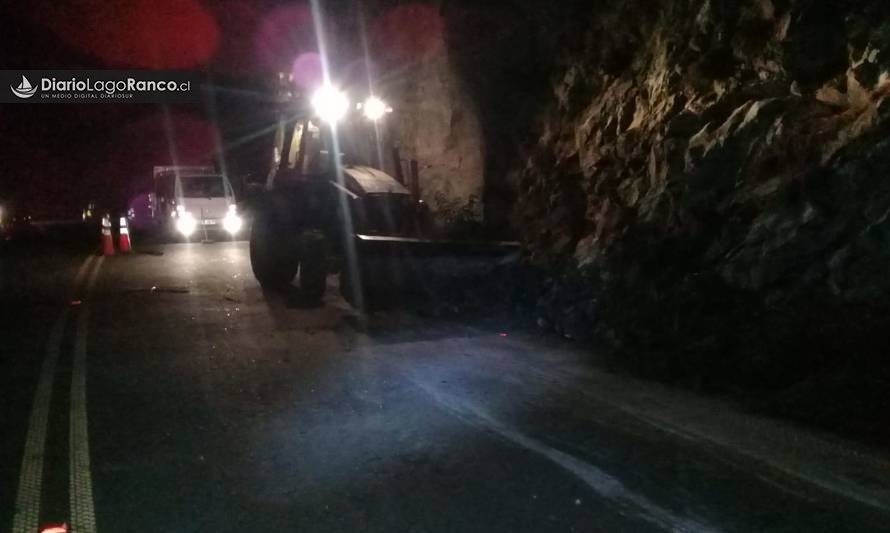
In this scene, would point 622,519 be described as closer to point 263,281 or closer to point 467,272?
point 467,272

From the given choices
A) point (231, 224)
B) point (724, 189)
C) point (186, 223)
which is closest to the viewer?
point (724, 189)

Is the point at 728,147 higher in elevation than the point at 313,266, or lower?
higher

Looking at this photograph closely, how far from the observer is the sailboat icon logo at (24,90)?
3859cm

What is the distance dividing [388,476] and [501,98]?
15126 mm

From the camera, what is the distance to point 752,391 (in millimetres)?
8672

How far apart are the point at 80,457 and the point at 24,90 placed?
3632cm

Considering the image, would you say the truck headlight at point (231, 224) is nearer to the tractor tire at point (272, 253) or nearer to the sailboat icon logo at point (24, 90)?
the tractor tire at point (272, 253)

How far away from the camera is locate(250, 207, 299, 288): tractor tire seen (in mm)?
15891

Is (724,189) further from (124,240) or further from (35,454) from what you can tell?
(124,240)

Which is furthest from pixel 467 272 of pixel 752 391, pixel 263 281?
pixel 752 391

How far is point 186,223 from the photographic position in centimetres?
2986

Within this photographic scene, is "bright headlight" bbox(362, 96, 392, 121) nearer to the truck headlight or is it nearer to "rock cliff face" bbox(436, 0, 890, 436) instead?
"rock cliff face" bbox(436, 0, 890, 436)

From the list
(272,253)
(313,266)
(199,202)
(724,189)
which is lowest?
(313,266)

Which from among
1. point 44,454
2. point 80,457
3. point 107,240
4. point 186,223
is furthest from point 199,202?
point 80,457
